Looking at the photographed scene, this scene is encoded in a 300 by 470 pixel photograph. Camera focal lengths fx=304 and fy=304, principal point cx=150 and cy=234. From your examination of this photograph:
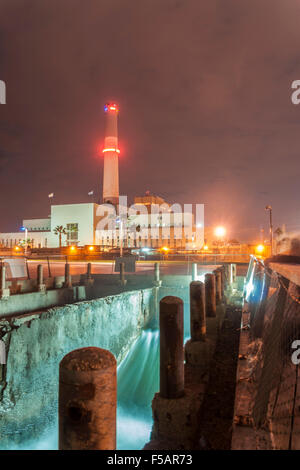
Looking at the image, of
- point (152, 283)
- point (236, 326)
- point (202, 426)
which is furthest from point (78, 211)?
point (202, 426)

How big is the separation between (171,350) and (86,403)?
2.21m

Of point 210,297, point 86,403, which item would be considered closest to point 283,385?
point 86,403

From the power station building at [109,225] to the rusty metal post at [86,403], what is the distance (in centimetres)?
6870

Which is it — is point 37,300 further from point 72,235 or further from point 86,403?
point 72,235

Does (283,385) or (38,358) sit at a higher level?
(283,385)

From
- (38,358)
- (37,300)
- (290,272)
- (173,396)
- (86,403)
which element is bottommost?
(38,358)

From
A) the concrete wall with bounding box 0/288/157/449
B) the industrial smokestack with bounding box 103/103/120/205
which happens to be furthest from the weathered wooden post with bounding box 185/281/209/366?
the industrial smokestack with bounding box 103/103/120/205

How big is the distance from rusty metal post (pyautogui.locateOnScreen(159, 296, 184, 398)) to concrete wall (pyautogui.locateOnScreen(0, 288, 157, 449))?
625cm

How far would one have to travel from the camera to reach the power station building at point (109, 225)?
7594 centimetres

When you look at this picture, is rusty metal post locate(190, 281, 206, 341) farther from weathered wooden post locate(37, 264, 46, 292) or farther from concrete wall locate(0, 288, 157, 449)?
weathered wooden post locate(37, 264, 46, 292)

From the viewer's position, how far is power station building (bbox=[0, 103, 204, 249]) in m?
75.9

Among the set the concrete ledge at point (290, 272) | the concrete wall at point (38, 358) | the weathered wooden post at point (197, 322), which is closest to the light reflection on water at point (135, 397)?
the concrete wall at point (38, 358)

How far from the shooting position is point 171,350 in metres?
4.31

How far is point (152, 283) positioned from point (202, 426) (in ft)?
40.9
